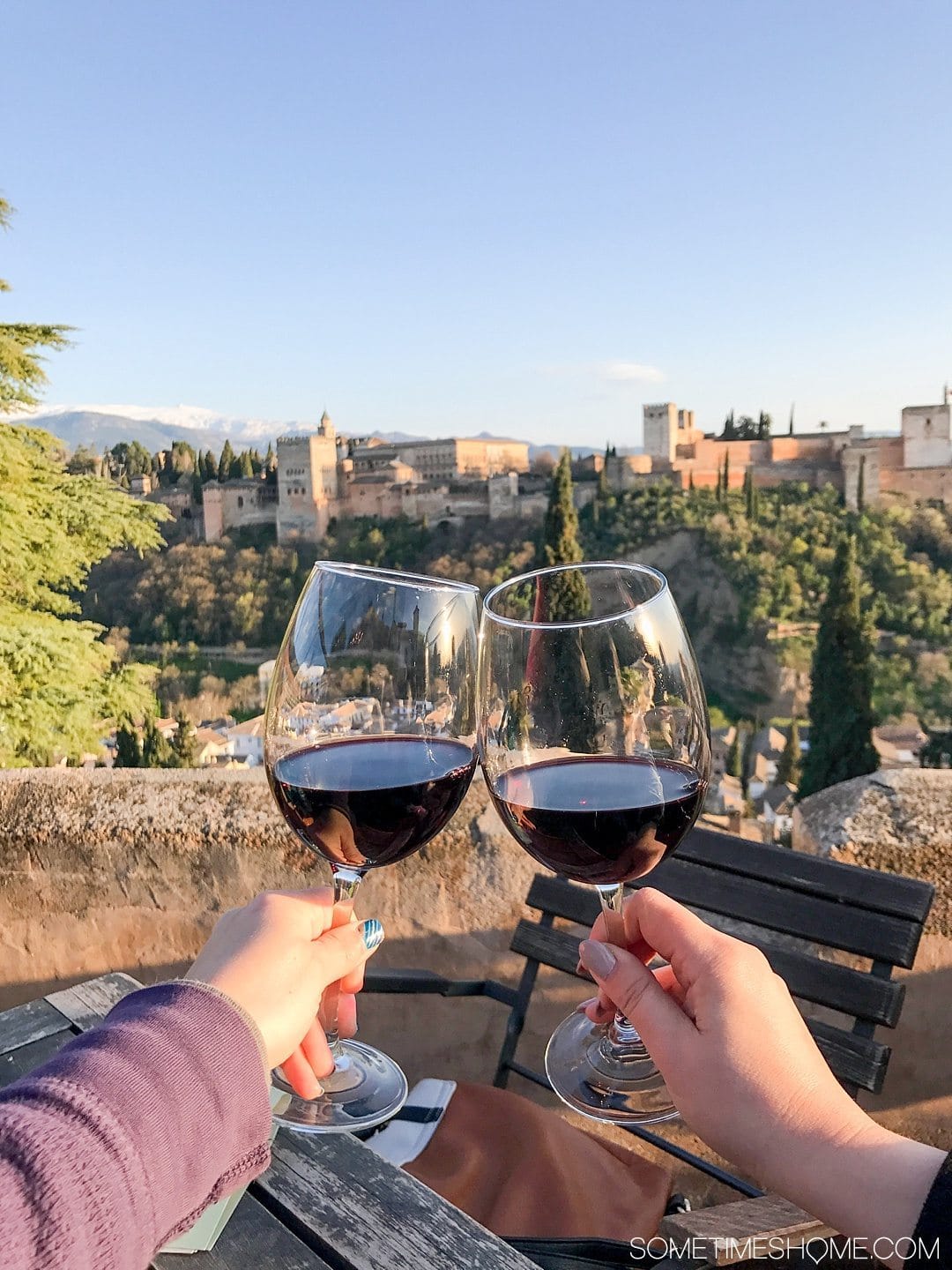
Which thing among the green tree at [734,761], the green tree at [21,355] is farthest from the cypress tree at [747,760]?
the green tree at [21,355]

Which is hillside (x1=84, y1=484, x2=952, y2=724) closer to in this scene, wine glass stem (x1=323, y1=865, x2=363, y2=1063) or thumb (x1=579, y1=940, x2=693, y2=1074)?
wine glass stem (x1=323, y1=865, x2=363, y2=1063)

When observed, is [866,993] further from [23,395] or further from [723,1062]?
[23,395]

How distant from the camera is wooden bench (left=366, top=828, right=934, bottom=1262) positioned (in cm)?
93

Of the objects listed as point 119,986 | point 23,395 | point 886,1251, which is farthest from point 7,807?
point 23,395

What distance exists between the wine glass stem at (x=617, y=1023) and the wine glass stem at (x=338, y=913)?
6.1 inches

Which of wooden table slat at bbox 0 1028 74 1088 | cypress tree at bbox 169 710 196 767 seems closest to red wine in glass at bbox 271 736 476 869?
wooden table slat at bbox 0 1028 74 1088

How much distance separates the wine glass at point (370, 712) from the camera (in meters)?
0.57

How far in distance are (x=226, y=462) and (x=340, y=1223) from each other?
32.0 metres

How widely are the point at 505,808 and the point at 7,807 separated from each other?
124 cm

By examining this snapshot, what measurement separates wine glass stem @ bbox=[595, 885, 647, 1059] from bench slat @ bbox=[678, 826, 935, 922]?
1.56 feet

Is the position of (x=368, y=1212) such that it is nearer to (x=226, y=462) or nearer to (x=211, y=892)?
(x=211, y=892)

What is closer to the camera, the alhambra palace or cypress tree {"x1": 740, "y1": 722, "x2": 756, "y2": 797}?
cypress tree {"x1": 740, "y1": 722, "x2": 756, "y2": 797}

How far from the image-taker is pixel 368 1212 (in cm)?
62

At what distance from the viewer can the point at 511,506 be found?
1238 inches
